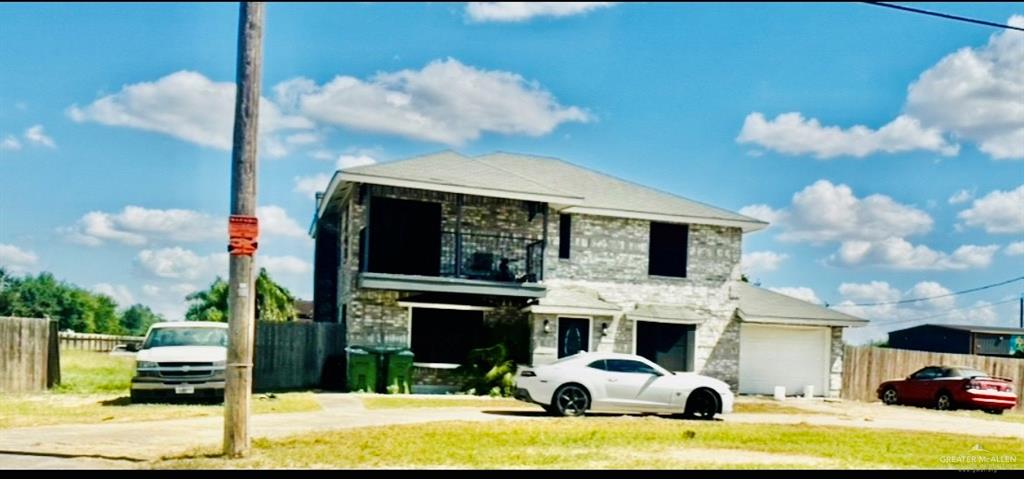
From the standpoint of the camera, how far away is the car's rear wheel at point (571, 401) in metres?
18.2

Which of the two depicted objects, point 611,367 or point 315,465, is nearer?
point 315,465

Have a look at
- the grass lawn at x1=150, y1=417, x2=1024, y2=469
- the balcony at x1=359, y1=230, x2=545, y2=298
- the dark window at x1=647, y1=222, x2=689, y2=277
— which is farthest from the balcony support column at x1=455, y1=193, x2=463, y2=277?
the grass lawn at x1=150, y1=417, x2=1024, y2=469

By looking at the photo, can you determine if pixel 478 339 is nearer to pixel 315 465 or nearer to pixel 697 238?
pixel 697 238

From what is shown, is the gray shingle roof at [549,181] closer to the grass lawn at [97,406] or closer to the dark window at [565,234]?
the dark window at [565,234]

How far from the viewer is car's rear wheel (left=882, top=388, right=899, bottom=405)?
29.3 meters

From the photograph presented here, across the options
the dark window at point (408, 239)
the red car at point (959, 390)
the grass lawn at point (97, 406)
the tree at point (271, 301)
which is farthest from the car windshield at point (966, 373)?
the tree at point (271, 301)

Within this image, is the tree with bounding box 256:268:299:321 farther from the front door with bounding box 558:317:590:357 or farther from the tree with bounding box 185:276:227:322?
the front door with bounding box 558:317:590:357

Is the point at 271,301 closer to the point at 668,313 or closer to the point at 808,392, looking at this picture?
the point at 668,313

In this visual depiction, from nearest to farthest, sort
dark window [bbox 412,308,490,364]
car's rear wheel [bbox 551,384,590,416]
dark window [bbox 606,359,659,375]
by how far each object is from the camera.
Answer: car's rear wheel [bbox 551,384,590,416] → dark window [bbox 606,359,659,375] → dark window [bbox 412,308,490,364]

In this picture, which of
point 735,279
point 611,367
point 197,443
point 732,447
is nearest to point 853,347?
point 735,279

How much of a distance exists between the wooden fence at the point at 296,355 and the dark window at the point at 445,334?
1924 millimetres

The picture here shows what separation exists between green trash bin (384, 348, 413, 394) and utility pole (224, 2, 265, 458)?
12796 millimetres
